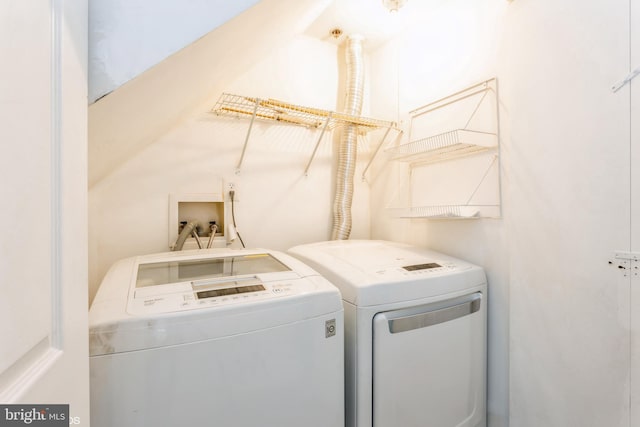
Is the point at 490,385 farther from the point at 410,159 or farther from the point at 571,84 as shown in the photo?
the point at 571,84

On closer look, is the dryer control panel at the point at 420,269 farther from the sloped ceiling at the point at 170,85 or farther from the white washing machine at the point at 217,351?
the sloped ceiling at the point at 170,85

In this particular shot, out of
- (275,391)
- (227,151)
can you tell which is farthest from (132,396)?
(227,151)

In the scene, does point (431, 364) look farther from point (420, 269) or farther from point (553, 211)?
point (553, 211)

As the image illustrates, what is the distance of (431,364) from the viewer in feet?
4.05

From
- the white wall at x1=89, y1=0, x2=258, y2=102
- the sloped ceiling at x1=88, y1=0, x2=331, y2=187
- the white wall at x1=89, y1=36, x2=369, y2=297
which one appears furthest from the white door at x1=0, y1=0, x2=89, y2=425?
the white wall at x1=89, y1=36, x2=369, y2=297

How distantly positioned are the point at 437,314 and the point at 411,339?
0.17 metres

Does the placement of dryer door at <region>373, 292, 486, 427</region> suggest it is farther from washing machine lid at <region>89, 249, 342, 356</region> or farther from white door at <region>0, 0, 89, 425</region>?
white door at <region>0, 0, 89, 425</region>

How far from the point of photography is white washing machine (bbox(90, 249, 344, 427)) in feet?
2.50

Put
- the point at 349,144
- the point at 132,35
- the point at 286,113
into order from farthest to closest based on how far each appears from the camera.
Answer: the point at 349,144 → the point at 286,113 → the point at 132,35

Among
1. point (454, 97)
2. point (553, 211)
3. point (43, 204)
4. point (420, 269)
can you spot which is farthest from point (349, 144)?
point (43, 204)

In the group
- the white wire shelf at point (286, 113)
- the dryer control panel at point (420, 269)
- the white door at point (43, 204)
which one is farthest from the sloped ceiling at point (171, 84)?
the dryer control panel at point (420, 269)

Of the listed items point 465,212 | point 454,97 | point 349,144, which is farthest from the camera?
point 349,144

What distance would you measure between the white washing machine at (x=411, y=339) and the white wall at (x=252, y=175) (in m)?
0.64

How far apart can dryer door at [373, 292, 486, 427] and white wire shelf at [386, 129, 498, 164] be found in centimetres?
74
